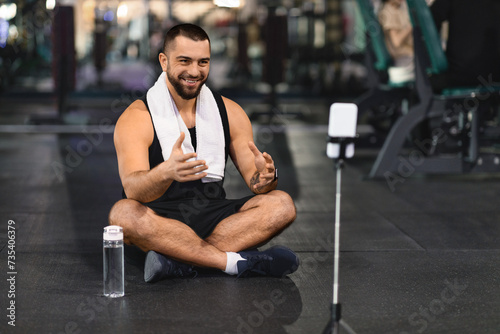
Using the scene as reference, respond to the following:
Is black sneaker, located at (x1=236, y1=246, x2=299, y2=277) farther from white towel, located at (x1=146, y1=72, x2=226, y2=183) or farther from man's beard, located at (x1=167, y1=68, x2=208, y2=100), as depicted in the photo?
man's beard, located at (x1=167, y1=68, x2=208, y2=100)

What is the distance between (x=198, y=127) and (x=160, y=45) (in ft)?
31.6

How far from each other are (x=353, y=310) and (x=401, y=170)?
3323mm

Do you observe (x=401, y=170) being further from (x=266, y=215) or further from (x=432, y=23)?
(x=266, y=215)

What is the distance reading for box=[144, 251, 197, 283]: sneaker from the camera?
307 centimetres

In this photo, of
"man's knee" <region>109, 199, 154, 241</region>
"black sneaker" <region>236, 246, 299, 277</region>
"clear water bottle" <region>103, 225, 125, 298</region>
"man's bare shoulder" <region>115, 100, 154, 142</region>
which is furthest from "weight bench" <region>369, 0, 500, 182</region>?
"clear water bottle" <region>103, 225, 125, 298</region>

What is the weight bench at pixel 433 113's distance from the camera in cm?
554

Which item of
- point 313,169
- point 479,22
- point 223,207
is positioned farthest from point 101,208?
point 479,22

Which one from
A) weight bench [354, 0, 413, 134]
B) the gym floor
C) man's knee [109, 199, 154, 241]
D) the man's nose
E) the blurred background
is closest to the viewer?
the gym floor

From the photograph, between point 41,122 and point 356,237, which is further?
point 41,122

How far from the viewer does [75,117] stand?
34.2ft

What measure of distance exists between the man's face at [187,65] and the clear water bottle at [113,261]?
0.69m

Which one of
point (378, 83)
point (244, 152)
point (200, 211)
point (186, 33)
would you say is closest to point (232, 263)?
point (200, 211)

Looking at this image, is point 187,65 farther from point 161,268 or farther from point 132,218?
point 161,268

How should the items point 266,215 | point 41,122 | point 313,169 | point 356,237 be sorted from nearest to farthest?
1. point 266,215
2. point 356,237
3. point 313,169
4. point 41,122
